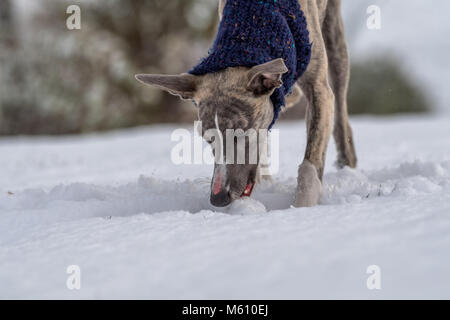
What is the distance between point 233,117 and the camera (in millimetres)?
2605

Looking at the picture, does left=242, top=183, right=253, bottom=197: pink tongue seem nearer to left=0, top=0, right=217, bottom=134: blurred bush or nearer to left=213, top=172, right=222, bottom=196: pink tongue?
left=213, top=172, right=222, bottom=196: pink tongue

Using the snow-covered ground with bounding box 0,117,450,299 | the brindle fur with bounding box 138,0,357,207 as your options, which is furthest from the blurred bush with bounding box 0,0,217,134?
the snow-covered ground with bounding box 0,117,450,299

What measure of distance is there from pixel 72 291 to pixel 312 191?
1625 mm

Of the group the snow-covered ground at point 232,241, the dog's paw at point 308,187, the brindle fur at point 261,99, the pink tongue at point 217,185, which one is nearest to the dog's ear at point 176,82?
the brindle fur at point 261,99

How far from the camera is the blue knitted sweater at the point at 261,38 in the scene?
8.78ft

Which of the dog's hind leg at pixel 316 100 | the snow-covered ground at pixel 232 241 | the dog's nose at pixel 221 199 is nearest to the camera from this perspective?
the snow-covered ground at pixel 232 241

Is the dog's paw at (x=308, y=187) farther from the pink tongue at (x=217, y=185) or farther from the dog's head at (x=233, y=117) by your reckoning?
the pink tongue at (x=217, y=185)

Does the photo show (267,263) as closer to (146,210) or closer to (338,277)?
(338,277)

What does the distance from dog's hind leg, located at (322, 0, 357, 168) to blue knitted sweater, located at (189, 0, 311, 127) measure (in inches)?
45.3

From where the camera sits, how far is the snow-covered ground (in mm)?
1396

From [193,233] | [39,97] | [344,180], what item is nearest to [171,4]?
[39,97]

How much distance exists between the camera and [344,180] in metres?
3.11

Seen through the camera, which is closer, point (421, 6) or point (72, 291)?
point (72, 291)

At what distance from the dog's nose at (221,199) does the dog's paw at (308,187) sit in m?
0.41
